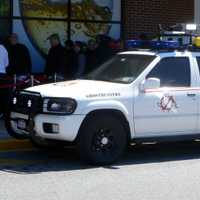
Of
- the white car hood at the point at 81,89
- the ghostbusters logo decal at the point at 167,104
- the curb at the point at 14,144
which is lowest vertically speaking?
the curb at the point at 14,144

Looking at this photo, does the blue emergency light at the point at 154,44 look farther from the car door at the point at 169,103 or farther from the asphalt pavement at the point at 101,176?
the asphalt pavement at the point at 101,176

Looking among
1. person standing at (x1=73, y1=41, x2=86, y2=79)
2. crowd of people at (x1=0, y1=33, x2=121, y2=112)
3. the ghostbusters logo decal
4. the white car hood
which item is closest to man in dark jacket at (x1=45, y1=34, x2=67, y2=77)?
crowd of people at (x1=0, y1=33, x2=121, y2=112)

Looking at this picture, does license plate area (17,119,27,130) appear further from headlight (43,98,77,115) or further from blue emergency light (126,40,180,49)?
Result: blue emergency light (126,40,180,49)

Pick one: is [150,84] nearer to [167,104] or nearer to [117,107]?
[167,104]

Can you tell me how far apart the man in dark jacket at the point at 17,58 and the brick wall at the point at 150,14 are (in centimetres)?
388

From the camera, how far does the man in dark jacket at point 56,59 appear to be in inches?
560

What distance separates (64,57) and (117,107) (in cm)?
509

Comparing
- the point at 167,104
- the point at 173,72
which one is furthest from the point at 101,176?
the point at 173,72

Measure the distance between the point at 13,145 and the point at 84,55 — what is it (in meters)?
4.15

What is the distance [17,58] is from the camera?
1391 centimetres

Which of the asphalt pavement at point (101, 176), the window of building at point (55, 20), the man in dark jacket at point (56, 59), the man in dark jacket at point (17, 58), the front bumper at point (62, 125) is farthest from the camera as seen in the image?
the window of building at point (55, 20)

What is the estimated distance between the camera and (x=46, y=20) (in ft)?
51.9

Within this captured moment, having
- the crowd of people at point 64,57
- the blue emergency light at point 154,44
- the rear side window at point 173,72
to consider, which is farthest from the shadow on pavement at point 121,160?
the crowd of people at point 64,57

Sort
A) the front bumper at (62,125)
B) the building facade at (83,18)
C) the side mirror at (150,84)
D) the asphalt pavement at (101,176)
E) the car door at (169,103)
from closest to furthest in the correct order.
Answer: the asphalt pavement at (101,176)
the front bumper at (62,125)
the side mirror at (150,84)
the car door at (169,103)
the building facade at (83,18)
